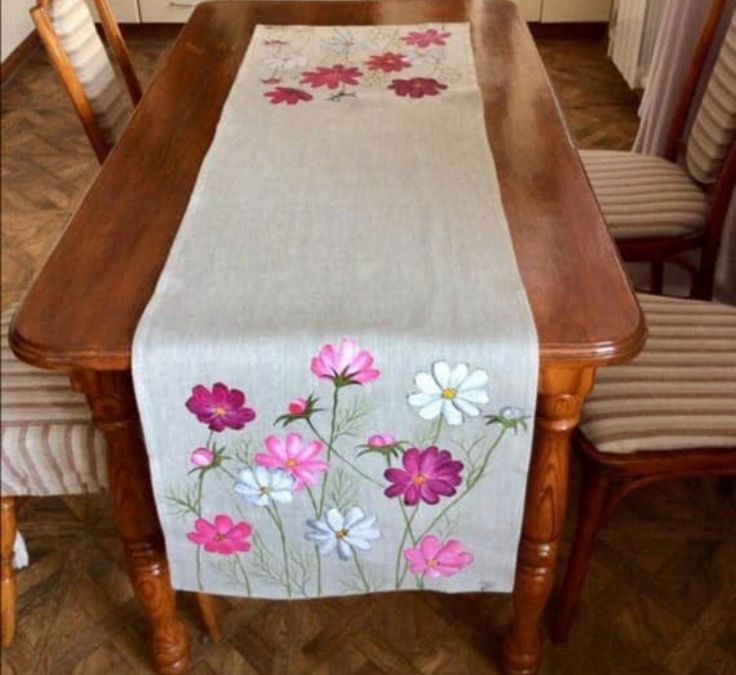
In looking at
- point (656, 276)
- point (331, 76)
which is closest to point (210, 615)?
point (331, 76)

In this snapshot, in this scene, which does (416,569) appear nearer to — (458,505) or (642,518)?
(458,505)

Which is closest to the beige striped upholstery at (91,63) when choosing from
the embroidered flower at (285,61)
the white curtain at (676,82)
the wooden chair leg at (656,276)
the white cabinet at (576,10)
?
the embroidered flower at (285,61)

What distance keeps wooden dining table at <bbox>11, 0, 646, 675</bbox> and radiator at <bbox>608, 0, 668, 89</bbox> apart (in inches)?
48.3

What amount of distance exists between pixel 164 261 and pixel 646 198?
2.68 feet

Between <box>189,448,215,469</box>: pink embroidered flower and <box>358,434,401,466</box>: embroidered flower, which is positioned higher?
<box>358,434,401,466</box>: embroidered flower

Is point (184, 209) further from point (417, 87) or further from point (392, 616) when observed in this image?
point (392, 616)

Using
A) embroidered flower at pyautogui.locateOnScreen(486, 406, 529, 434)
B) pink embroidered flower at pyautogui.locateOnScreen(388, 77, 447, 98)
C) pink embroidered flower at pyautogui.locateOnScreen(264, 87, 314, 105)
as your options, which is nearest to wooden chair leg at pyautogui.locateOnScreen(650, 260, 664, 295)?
pink embroidered flower at pyautogui.locateOnScreen(388, 77, 447, 98)

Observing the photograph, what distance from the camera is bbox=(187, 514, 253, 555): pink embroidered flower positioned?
33.3 inches

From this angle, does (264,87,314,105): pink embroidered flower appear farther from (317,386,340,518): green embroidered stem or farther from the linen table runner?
(317,386,340,518): green embroidered stem

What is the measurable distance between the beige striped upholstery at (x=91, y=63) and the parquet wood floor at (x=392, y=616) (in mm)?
61

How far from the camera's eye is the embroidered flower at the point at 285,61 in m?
1.24

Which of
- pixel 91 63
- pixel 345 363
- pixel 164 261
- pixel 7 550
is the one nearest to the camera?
pixel 345 363

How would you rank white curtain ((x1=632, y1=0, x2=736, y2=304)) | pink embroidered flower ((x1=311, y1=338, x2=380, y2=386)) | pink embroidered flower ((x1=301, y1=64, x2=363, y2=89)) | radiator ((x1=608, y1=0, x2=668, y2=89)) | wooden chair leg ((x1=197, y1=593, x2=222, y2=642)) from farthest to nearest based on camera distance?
1. radiator ((x1=608, y1=0, x2=668, y2=89))
2. white curtain ((x1=632, y1=0, x2=736, y2=304))
3. pink embroidered flower ((x1=301, y1=64, x2=363, y2=89))
4. wooden chair leg ((x1=197, y1=593, x2=222, y2=642))
5. pink embroidered flower ((x1=311, y1=338, x2=380, y2=386))

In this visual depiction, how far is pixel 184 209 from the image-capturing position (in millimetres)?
919
